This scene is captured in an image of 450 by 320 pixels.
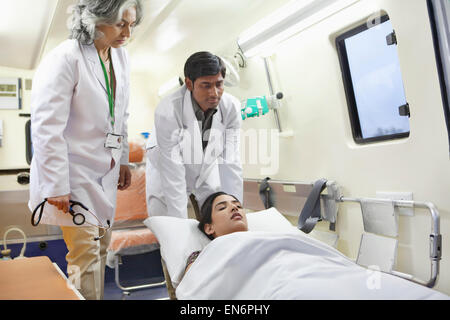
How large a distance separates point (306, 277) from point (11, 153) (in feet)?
9.62

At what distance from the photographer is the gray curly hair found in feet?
4.75

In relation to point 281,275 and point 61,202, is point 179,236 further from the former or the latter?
point 281,275

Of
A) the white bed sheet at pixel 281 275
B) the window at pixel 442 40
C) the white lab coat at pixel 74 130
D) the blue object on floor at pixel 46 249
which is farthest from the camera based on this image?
the blue object on floor at pixel 46 249

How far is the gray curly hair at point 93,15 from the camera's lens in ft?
4.75

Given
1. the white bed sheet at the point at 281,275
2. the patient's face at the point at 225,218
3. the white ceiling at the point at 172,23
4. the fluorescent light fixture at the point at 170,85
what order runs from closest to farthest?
the white bed sheet at the point at 281,275 < the patient's face at the point at 225,218 < the fluorescent light fixture at the point at 170,85 < the white ceiling at the point at 172,23

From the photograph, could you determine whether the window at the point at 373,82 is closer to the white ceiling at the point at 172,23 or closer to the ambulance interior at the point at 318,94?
the ambulance interior at the point at 318,94

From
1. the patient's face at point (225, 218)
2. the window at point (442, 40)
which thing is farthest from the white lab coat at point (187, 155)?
the window at point (442, 40)

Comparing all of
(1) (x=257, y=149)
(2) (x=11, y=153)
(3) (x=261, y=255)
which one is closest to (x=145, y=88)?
(1) (x=257, y=149)

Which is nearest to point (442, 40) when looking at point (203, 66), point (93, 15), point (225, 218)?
point (203, 66)

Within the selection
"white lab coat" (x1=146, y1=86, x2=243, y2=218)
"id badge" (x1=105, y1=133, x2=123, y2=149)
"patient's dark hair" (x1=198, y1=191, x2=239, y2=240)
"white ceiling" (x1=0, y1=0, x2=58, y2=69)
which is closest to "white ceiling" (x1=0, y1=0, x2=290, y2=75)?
"white ceiling" (x1=0, y1=0, x2=58, y2=69)

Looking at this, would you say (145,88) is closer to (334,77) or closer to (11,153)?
(334,77)

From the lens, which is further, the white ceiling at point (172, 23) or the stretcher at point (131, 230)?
the stretcher at point (131, 230)

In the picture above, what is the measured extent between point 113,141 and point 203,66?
50cm

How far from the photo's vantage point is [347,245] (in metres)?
2.05
